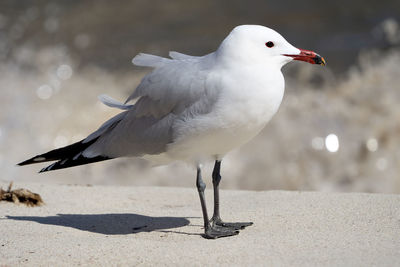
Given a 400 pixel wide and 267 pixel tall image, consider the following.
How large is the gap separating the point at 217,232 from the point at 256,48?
1.12 metres

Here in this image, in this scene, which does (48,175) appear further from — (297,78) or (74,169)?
(297,78)

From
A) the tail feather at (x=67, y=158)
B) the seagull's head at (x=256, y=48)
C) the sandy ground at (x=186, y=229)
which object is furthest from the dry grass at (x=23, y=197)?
the seagull's head at (x=256, y=48)

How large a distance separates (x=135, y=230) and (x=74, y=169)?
181 inches

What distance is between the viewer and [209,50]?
37.0 ft

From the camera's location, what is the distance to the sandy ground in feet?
10.9

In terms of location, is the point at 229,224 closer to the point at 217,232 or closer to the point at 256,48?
the point at 217,232

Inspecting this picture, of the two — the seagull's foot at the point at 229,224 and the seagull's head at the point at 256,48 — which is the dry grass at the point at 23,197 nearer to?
the seagull's foot at the point at 229,224

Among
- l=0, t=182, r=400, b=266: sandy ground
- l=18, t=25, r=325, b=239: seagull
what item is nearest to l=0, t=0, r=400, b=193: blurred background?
l=0, t=182, r=400, b=266: sandy ground

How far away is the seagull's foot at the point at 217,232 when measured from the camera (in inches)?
151

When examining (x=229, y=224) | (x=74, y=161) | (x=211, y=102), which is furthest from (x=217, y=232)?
(x=74, y=161)

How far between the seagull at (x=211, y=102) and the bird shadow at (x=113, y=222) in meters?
0.36

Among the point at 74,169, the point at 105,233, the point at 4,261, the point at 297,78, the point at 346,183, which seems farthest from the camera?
the point at 297,78

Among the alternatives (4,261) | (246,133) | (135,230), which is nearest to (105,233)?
(135,230)

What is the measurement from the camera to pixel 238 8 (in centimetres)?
1215
